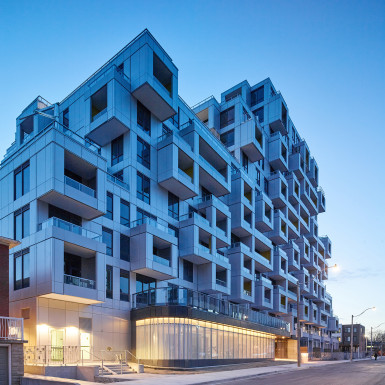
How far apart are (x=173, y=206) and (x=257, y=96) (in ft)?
122

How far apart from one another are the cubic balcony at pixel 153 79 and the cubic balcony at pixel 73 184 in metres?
8.93

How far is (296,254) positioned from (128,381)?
56852mm

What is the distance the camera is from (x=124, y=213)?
35.2m

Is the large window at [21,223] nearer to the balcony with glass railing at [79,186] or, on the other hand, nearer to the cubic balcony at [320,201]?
the balcony with glass railing at [79,186]

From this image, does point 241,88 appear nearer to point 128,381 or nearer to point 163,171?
point 163,171

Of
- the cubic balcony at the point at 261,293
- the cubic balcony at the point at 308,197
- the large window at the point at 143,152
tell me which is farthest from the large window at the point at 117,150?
the cubic balcony at the point at 308,197

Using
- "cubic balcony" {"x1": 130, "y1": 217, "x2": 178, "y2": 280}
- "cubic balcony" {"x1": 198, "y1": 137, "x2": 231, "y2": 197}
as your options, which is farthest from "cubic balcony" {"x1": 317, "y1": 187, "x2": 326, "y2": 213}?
"cubic balcony" {"x1": 130, "y1": 217, "x2": 178, "y2": 280}

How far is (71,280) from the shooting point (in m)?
27.5

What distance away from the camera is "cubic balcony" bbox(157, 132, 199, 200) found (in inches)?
1494

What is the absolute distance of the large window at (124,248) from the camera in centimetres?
3438

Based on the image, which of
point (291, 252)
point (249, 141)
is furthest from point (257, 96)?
point (291, 252)

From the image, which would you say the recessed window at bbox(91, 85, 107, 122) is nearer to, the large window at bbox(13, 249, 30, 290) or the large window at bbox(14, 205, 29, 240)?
the large window at bbox(14, 205, 29, 240)

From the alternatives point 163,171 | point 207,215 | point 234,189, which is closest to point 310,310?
point 234,189

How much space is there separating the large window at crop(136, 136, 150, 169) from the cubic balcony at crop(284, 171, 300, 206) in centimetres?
4074
